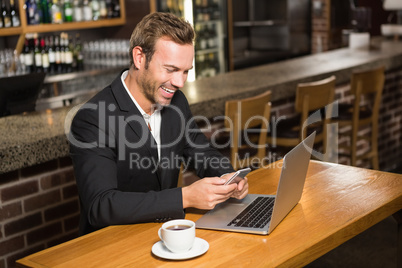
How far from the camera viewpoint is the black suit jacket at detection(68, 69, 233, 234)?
164cm

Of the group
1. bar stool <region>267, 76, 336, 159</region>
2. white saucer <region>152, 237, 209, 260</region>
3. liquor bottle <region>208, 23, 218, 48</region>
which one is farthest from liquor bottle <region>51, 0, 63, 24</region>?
white saucer <region>152, 237, 209, 260</region>

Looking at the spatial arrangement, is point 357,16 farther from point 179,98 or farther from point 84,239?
point 84,239

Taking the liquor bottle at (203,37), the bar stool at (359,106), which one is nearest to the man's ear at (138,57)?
the bar stool at (359,106)

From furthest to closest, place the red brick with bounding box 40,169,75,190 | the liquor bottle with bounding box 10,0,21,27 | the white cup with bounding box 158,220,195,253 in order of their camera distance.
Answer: the liquor bottle with bounding box 10,0,21,27, the red brick with bounding box 40,169,75,190, the white cup with bounding box 158,220,195,253

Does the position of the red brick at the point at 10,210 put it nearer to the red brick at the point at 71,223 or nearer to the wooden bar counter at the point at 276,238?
the red brick at the point at 71,223

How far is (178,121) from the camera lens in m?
2.15

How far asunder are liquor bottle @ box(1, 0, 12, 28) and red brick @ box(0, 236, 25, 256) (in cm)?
268

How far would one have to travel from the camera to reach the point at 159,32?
183cm

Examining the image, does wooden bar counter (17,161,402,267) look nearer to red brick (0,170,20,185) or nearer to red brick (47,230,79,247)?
red brick (0,170,20,185)

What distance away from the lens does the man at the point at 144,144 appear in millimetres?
1648

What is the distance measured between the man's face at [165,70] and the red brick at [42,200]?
905 millimetres

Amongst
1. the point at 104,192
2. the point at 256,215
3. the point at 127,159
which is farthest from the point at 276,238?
the point at 127,159

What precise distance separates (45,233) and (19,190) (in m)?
0.28

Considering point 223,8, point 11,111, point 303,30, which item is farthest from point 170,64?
point 303,30
